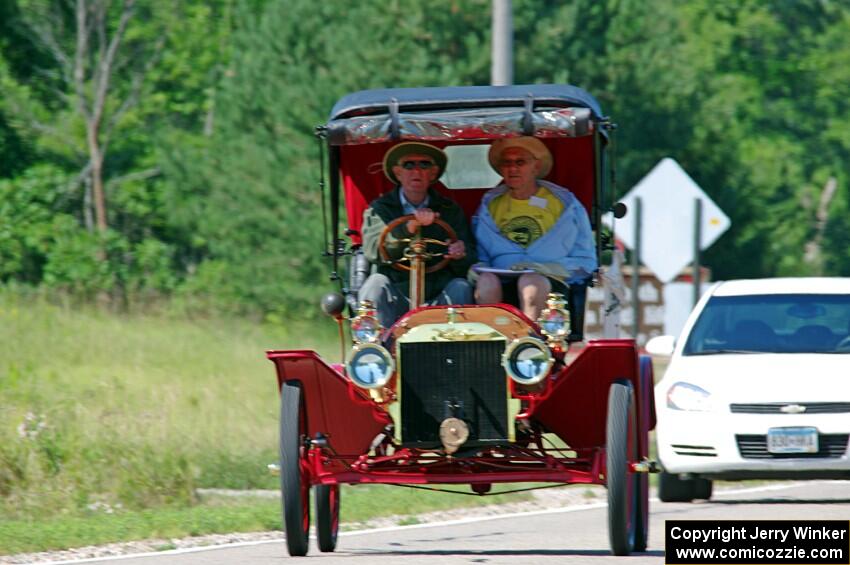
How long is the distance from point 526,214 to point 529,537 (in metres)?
2.12

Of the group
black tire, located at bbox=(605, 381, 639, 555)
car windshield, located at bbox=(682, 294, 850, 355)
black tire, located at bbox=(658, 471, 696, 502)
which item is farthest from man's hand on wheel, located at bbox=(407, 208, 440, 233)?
black tire, located at bbox=(658, 471, 696, 502)

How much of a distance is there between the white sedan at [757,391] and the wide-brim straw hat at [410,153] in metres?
2.98

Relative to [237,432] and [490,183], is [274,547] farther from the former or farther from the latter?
[237,432]

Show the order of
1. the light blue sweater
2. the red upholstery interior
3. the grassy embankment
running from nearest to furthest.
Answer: the light blue sweater, the red upholstery interior, the grassy embankment

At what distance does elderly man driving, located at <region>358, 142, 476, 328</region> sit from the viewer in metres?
10.7

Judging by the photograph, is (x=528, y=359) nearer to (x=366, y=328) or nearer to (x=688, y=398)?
(x=366, y=328)

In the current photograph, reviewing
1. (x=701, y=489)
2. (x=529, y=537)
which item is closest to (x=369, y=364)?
(x=529, y=537)

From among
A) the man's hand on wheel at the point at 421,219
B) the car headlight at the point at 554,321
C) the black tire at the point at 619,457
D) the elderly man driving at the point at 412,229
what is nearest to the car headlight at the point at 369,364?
the elderly man driving at the point at 412,229

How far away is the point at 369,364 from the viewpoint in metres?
10.0

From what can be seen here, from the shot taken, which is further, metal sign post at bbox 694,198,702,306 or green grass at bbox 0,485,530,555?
metal sign post at bbox 694,198,702,306

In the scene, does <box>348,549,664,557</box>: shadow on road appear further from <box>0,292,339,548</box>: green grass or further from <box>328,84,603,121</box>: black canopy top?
<box>0,292,339,548</box>: green grass

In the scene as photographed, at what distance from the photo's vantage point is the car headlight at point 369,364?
32.7 feet

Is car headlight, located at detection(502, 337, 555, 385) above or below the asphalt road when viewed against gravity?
above

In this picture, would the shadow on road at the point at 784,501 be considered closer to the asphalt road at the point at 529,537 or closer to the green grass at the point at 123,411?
the asphalt road at the point at 529,537
